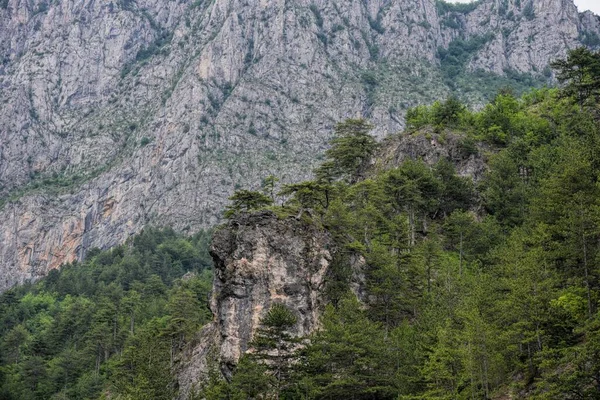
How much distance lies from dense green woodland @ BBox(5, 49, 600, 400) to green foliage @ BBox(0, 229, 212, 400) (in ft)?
1.17

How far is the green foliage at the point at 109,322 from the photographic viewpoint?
6619 centimetres

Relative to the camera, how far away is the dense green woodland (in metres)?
36.6

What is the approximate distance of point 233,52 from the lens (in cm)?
19450

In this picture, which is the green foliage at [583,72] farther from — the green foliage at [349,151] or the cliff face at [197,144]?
the cliff face at [197,144]

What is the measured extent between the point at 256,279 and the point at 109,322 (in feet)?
164

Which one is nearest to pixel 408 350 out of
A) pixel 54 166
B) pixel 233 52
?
pixel 233 52

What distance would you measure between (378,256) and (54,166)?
16743 centimetres

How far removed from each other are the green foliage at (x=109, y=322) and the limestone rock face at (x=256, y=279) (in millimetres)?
7191

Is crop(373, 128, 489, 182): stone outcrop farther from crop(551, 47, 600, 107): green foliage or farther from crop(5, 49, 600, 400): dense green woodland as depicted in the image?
crop(551, 47, 600, 107): green foliage

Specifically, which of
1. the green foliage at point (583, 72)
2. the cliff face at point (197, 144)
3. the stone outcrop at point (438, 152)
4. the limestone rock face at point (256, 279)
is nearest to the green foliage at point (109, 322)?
the limestone rock face at point (256, 279)

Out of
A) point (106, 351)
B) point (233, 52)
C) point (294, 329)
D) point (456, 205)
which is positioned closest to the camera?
point (294, 329)

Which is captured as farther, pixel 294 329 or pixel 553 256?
pixel 294 329

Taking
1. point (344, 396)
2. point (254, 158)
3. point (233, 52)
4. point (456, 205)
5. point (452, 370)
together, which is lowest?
point (344, 396)

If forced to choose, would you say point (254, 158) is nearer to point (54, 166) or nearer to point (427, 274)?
point (54, 166)
